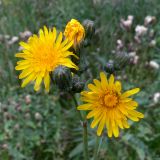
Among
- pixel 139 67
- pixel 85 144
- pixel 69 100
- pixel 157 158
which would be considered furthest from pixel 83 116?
pixel 139 67

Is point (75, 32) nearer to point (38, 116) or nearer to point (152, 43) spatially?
point (38, 116)

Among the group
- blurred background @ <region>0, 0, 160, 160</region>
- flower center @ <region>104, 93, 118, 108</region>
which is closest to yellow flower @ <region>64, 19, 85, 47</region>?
flower center @ <region>104, 93, 118, 108</region>

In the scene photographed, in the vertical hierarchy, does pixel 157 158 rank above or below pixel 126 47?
below

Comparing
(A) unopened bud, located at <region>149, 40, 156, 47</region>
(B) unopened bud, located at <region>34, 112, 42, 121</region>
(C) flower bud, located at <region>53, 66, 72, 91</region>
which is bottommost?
(B) unopened bud, located at <region>34, 112, 42, 121</region>

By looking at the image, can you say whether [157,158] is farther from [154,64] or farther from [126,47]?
[126,47]

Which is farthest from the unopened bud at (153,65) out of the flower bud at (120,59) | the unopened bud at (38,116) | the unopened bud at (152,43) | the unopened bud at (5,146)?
the flower bud at (120,59)

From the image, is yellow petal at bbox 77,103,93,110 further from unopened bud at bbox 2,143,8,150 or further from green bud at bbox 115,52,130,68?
unopened bud at bbox 2,143,8,150

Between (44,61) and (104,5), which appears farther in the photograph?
(104,5)

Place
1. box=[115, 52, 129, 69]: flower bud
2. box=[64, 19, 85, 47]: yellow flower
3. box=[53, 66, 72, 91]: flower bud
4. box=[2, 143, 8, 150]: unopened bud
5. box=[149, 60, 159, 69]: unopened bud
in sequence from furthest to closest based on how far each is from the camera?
box=[149, 60, 159, 69]: unopened bud → box=[2, 143, 8, 150]: unopened bud → box=[115, 52, 129, 69]: flower bud → box=[64, 19, 85, 47]: yellow flower → box=[53, 66, 72, 91]: flower bud
